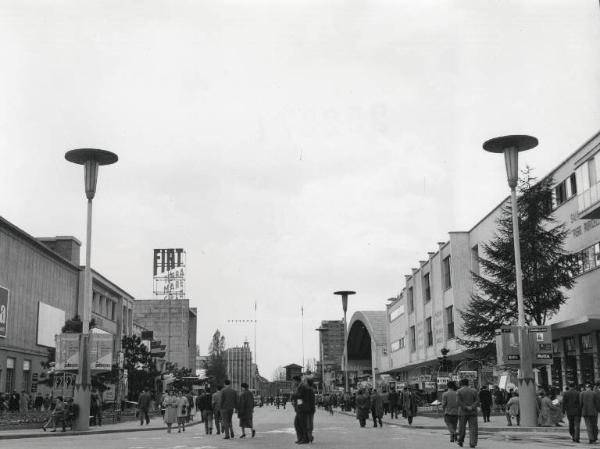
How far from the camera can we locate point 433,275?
61906mm

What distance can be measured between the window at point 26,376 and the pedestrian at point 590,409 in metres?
43.5

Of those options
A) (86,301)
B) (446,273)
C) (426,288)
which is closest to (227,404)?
(86,301)

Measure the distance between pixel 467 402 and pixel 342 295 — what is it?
34443mm

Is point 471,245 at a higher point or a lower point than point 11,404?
higher

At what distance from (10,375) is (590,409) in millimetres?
42184

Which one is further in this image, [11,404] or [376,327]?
[376,327]

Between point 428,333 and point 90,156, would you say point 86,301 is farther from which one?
point 428,333

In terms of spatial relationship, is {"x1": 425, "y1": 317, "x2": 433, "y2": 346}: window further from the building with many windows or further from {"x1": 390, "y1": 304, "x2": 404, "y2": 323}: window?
{"x1": 390, "y1": 304, "x2": 404, "y2": 323}: window

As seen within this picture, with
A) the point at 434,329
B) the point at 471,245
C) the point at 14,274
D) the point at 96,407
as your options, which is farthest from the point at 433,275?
the point at 96,407

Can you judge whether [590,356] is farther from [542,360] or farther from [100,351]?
[100,351]

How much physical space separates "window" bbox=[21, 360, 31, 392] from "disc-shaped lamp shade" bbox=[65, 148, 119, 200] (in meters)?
31.5

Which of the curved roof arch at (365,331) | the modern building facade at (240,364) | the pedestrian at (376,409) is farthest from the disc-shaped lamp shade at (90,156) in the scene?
the modern building facade at (240,364)

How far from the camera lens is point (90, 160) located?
26.1 m

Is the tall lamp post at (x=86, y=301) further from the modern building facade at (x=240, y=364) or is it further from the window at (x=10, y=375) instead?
the modern building facade at (x=240, y=364)
